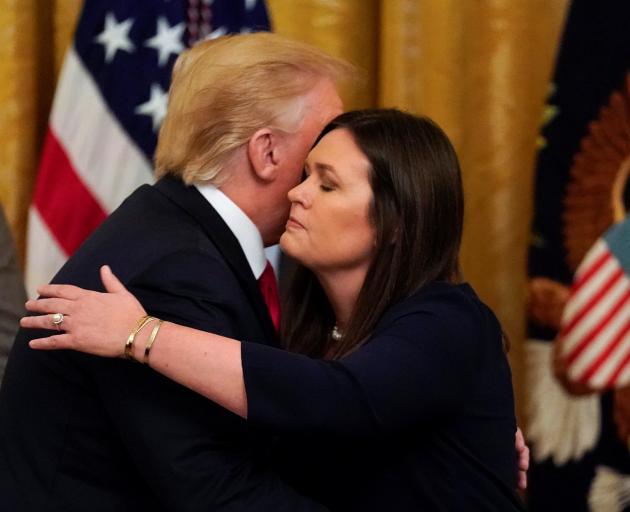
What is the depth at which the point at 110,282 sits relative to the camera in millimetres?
1604

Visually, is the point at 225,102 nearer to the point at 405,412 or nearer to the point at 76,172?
the point at 405,412

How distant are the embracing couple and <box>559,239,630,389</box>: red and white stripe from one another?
0.66 m

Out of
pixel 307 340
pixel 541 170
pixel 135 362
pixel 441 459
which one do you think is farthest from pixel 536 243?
pixel 135 362

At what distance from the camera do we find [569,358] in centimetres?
259

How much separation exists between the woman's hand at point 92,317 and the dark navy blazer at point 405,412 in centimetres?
18

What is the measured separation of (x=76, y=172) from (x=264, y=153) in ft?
4.75

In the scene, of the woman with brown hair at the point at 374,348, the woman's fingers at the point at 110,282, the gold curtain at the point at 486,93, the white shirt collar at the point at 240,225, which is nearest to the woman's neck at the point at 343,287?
the woman with brown hair at the point at 374,348

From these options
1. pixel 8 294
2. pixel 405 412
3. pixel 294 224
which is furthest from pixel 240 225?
pixel 8 294

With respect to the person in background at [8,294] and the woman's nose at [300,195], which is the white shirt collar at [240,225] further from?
the person in background at [8,294]

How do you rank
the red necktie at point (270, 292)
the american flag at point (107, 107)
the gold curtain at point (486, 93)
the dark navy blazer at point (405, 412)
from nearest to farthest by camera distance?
the dark navy blazer at point (405, 412) < the red necktie at point (270, 292) < the gold curtain at point (486, 93) < the american flag at point (107, 107)

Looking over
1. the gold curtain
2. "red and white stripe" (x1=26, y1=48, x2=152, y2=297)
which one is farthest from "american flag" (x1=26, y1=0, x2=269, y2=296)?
the gold curtain

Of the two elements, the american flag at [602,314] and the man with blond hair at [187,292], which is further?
the american flag at [602,314]

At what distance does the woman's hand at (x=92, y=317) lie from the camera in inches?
60.8

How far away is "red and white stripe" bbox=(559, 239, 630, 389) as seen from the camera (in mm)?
2529
